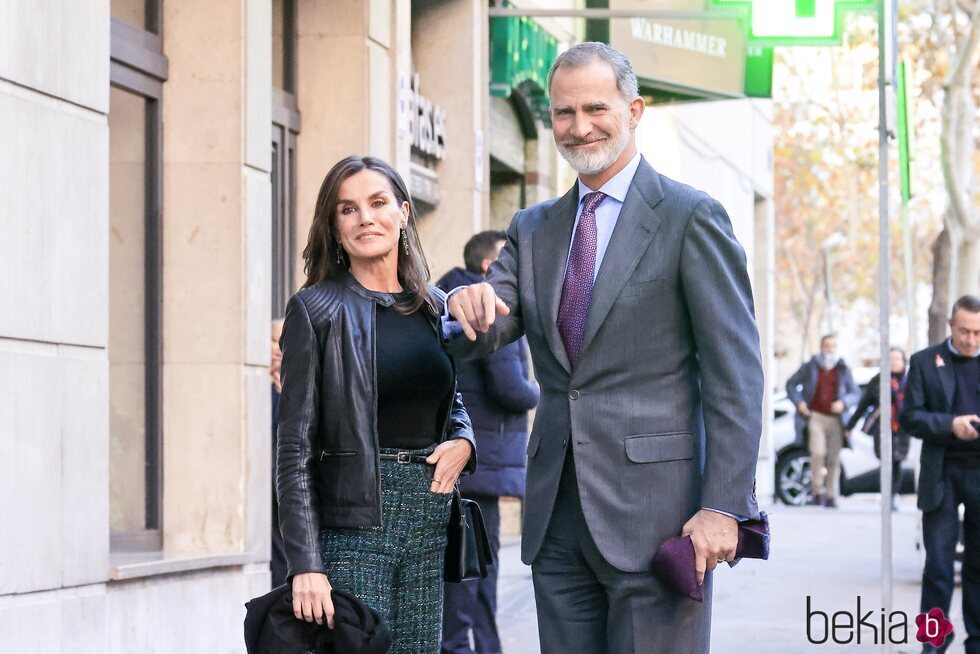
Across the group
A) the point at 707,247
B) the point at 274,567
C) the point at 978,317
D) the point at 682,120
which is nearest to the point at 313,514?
the point at 707,247

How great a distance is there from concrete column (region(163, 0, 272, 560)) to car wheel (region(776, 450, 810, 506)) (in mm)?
17379

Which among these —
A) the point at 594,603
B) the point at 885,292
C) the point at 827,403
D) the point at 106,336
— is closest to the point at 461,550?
the point at 594,603

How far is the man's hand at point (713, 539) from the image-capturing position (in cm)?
411

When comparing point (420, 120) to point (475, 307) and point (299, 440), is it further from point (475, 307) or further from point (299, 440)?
point (475, 307)

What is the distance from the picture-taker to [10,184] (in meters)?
6.61

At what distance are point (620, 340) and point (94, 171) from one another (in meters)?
3.67

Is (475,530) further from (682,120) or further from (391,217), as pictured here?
(682,120)

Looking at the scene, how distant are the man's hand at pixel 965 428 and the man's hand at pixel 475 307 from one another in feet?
21.8

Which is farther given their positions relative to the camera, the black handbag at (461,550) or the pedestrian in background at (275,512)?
the pedestrian in background at (275,512)

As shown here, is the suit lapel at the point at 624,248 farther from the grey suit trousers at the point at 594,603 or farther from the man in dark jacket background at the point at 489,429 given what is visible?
the man in dark jacket background at the point at 489,429

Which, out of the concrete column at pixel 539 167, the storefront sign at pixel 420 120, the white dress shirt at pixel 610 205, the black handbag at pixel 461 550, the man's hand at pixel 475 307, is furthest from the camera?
the concrete column at pixel 539 167

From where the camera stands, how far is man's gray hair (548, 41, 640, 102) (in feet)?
13.9

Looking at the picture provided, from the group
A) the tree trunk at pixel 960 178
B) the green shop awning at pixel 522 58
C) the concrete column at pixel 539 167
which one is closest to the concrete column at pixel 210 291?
the green shop awning at pixel 522 58

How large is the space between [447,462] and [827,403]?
63.4 ft
